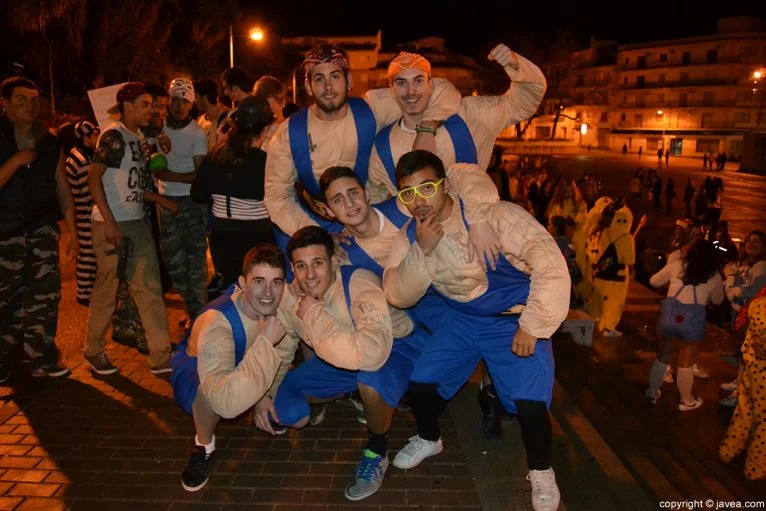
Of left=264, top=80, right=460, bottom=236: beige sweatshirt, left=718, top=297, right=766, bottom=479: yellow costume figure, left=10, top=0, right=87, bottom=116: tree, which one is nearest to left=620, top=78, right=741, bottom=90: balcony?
left=10, top=0, right=87, bottom=116: tree

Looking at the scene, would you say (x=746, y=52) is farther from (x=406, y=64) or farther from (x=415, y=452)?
(x=415, y=452)

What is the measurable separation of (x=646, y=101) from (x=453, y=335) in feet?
253

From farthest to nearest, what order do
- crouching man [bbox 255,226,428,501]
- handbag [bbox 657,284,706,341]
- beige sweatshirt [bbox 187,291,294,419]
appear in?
1. handbag [bbox 657,284,706,341]
2. crouching man [bbox 255,226,428,501]
3. beige sweatshirt [bbox 187,291,294,419]

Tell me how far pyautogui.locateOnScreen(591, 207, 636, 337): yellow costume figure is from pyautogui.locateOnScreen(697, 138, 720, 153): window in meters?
63.9

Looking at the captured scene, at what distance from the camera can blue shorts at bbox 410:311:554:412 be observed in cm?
371

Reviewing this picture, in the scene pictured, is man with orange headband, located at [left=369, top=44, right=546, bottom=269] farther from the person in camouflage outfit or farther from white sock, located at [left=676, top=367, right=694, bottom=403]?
white sock, located at [left=676, top=367, right=694, bottom=403]

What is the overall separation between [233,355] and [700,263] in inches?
187

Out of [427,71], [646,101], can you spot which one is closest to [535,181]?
[427,71]

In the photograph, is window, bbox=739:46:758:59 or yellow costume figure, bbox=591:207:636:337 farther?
window, bbox=739:46:758:59

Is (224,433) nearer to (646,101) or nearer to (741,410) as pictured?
(741,410)

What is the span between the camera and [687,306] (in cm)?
621

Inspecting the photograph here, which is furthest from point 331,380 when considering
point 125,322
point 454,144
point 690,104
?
point 690,104

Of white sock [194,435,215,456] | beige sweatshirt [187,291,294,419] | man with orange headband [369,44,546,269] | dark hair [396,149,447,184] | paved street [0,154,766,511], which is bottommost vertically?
paved street [0,154,766,511]

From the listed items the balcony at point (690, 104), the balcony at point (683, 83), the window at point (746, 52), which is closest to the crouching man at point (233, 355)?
the balcony at point (690, 104)
